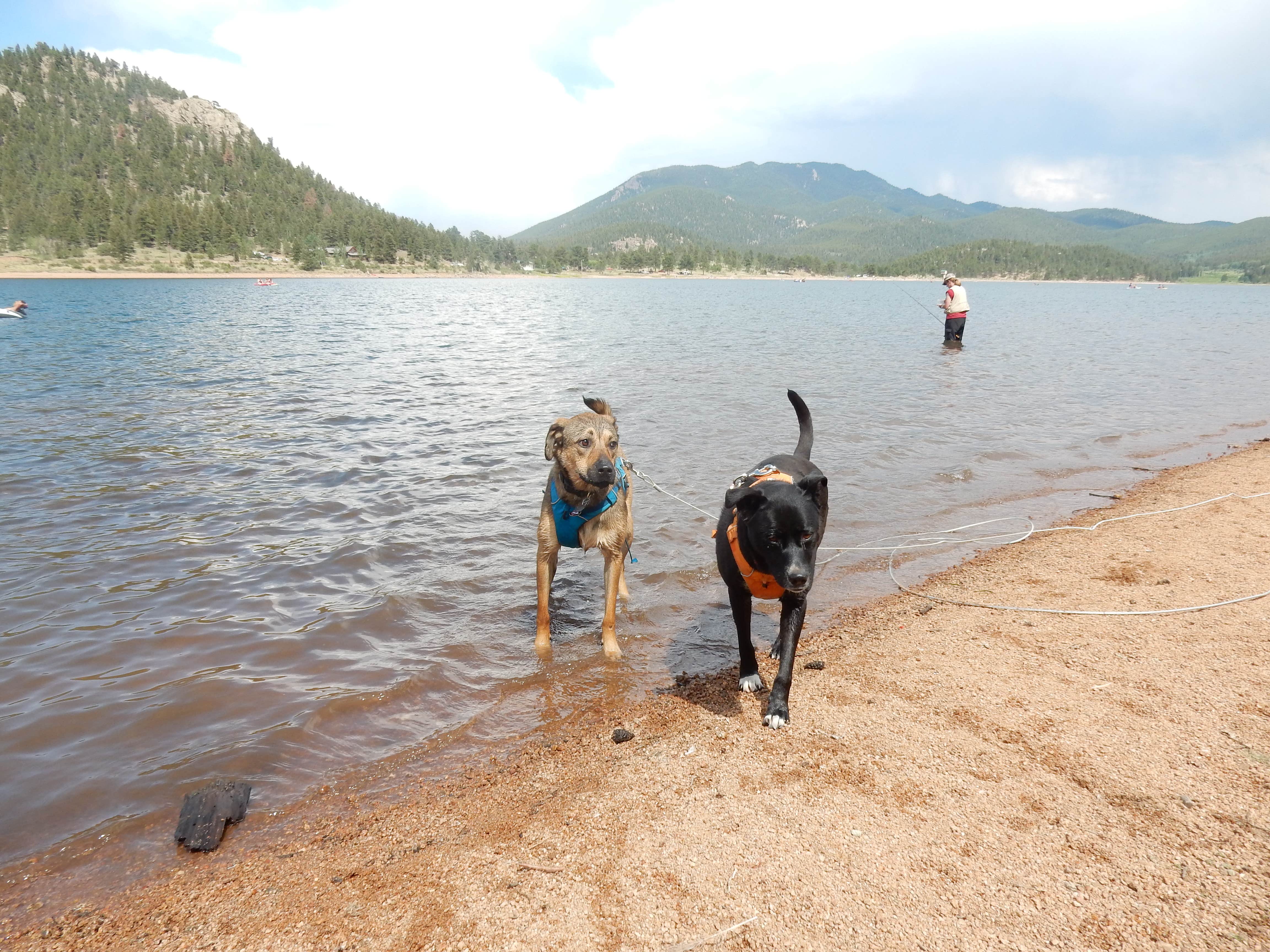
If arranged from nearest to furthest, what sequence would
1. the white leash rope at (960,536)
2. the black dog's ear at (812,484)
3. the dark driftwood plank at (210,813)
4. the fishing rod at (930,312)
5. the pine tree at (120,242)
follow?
the dark driftwood plank at (210,813) < the black dog's ear at (812,484) < the white leash rope at (960,536) < the fishing rod at (930,312) < the pine tree at (120,242)

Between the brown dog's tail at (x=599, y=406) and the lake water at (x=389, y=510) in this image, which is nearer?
the lake water at (x=389, y=510)

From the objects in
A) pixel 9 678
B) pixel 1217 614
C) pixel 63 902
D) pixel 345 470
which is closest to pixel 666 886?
pixel 63 902

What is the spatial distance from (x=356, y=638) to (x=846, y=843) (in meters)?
4.93

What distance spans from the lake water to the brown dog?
0.55m

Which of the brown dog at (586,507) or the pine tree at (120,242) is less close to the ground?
the pine tree at (120,242)

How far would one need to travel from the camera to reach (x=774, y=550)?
4.31 meters

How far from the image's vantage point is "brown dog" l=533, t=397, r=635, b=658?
584 centimetres

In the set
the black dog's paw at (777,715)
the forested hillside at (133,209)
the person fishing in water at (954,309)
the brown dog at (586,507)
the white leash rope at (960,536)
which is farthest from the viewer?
the forested hillside at (133,209)

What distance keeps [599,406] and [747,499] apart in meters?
2.44

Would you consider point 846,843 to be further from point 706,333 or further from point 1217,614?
point 706,333

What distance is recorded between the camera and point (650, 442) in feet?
45.5

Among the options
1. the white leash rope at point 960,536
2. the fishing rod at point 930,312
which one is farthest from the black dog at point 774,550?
the fishing rod at point 930,312

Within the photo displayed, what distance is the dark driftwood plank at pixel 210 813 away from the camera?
12.3ft

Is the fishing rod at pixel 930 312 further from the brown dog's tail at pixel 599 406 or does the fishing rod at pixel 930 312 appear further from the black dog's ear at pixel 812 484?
the black dog's ear at pixel 812 484
